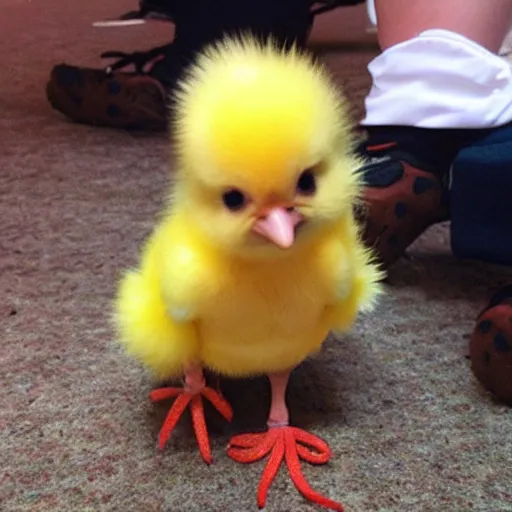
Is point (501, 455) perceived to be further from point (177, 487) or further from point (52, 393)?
point (52, 393)

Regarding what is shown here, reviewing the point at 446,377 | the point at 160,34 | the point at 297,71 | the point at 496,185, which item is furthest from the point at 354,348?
the point at 160,34

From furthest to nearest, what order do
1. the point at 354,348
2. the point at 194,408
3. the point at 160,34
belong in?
1. the point at 160,34
2. the point at 354,348
3. the point at 194,408

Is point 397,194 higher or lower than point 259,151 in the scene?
lower

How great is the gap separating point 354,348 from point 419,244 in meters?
0.24

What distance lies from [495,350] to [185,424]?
25 cm

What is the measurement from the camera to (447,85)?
0.84m

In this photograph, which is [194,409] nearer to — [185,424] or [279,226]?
[185,424]

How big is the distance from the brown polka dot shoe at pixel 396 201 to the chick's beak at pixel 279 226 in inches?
11.5

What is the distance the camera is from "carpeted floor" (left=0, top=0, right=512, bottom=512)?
59 cm

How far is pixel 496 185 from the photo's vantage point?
2.55 ft

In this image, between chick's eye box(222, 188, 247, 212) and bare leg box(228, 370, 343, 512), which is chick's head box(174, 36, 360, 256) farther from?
bare leg box(228, 370, 343, 512)

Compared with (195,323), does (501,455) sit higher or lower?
lower

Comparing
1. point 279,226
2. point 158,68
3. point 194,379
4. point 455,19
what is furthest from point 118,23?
point 279,226

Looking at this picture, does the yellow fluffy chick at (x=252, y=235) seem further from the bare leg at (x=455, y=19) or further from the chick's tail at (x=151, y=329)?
the bare leg at (x=455, y=19)
